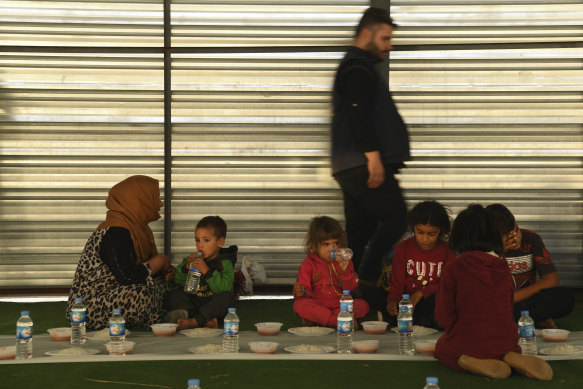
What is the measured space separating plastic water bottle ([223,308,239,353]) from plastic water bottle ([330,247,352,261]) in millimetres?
1140

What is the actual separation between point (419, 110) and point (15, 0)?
4059mm

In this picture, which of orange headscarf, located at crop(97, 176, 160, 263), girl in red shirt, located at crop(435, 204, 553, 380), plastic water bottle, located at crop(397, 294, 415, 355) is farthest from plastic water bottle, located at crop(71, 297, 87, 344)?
girl in red shirt, located at crop(435, 204, 553, 380)

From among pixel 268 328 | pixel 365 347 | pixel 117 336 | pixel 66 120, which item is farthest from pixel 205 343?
pixel 66 120

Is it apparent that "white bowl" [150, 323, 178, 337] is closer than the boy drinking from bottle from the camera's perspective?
Yes

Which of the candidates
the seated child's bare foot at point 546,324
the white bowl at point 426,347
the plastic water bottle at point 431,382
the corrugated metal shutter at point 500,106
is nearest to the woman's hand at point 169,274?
the white bowl at point 426,347

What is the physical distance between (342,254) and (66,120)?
3479 mm

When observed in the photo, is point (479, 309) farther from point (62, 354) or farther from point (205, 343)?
point (62, 354)

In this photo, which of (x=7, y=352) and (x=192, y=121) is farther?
(x=192, y=121)

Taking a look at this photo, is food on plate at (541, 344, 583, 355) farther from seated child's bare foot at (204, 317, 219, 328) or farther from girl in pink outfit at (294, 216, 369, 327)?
seated child's bare foot at (204, 317, 219, 328)

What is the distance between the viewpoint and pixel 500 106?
7.59 metres

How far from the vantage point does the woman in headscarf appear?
5574mm

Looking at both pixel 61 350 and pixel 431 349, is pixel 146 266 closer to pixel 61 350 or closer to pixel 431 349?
pixel 61 350

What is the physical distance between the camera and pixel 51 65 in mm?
7707

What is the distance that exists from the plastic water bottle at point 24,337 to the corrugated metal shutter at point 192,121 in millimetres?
3075
